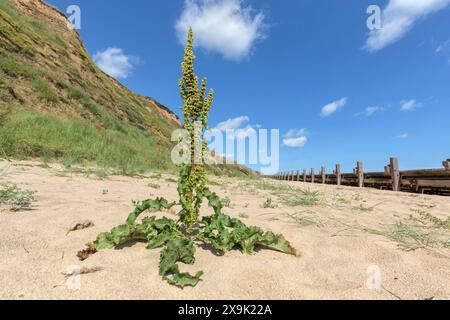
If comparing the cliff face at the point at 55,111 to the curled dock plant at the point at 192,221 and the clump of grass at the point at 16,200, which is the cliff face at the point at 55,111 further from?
the curled dock plant at the point at 192,221

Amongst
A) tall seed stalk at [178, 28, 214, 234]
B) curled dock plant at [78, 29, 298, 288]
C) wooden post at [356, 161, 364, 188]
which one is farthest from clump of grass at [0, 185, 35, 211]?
wooden post at [356, 161, 364, 188]

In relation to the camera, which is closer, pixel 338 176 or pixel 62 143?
pixel 62 143

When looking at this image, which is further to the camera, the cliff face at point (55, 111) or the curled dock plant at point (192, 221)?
the cliff face at point (55, 111)

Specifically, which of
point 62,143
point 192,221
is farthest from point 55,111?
point 192,221

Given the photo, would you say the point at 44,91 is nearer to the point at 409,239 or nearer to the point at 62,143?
the point at 62,143

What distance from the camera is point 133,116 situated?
858 inches

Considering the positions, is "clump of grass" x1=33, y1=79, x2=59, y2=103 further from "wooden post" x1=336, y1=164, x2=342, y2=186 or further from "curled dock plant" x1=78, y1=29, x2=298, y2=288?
"wooden post" x1=336, y1=164, x2=342, y2=186

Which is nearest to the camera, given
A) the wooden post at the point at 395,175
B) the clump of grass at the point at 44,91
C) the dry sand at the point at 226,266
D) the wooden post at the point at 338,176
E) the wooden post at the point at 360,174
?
the dry sand at the point at 226,266

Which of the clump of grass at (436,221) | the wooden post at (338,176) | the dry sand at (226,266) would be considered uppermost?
the wooden post at (338,176)

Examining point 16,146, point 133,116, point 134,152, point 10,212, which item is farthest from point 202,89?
point 133,116

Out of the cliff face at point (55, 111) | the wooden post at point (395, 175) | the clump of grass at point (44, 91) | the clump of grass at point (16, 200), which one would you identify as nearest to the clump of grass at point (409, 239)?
the clump of grass at point (16, 200)

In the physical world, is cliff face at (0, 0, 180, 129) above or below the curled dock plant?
above

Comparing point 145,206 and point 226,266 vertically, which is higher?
point 145,206

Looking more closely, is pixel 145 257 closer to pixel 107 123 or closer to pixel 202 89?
pixel 202 89
